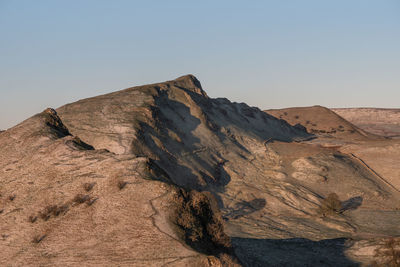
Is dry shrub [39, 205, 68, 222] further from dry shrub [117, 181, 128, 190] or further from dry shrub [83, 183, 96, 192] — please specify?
dry shrub [117, 181, 128, 190]

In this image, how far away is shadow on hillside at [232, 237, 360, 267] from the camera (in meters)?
15.9

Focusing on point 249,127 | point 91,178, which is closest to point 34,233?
point 91,178

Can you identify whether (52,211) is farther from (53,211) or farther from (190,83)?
(190,83)

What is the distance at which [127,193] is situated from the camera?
501 inches

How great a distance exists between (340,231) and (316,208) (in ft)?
13.8

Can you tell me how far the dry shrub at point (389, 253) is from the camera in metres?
15.1

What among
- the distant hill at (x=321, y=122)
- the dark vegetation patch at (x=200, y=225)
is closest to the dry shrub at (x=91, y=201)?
the dark vegetation patch at (x=200, y=225)

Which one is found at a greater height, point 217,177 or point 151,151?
point 151,151

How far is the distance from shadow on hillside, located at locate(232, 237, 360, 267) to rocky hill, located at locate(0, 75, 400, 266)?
0.08 meters

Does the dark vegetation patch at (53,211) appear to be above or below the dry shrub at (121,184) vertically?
below

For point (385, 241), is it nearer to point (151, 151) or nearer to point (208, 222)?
point (208, 222)

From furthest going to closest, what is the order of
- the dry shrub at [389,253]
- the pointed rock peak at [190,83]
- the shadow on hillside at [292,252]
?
the pointed rock peak at [190,83], the shadow on hillside at [292,252], the dry shrub at [389,253]

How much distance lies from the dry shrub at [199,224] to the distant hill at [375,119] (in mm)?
80990

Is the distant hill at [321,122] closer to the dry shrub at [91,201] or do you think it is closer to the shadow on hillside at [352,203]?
the shadow on hillside at [352,203]
